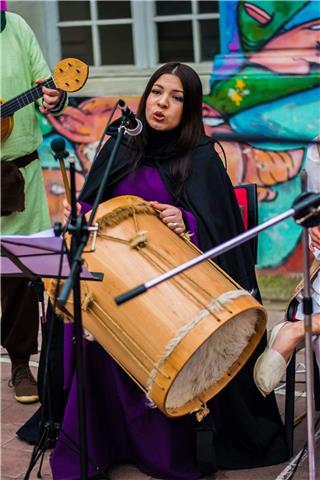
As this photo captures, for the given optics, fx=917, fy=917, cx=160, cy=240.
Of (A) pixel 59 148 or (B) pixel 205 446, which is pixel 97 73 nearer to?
(B) pixel 205 446

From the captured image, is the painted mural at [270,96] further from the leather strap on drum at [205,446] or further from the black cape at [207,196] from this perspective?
the leather strap on drum at [205,446]

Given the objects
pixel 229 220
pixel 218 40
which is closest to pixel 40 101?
pixel 229 220

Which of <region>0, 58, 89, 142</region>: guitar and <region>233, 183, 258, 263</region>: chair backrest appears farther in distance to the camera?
<region>233, 183, 258, 263</region>: chair backrest

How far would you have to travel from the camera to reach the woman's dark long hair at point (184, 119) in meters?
3.80

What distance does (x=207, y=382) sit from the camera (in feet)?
10.8

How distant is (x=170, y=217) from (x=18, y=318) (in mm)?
1418

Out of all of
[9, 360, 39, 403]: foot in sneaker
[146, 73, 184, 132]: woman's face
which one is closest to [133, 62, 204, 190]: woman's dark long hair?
[146, 73, 184, 132]: woman's face

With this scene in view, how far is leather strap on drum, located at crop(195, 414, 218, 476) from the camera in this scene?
369 centimetres

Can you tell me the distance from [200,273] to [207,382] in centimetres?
41

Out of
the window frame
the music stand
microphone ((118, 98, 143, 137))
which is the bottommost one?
the music stand

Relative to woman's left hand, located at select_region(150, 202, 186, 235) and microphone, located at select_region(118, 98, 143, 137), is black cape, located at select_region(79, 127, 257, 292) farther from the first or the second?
microphone, located at select_region(118, 98, 143, 137)

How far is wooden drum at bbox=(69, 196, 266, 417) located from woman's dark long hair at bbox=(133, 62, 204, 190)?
0.48 metres

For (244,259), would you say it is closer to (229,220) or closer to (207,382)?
(229,220)

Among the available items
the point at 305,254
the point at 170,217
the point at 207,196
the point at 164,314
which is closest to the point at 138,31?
the point at 207,196
